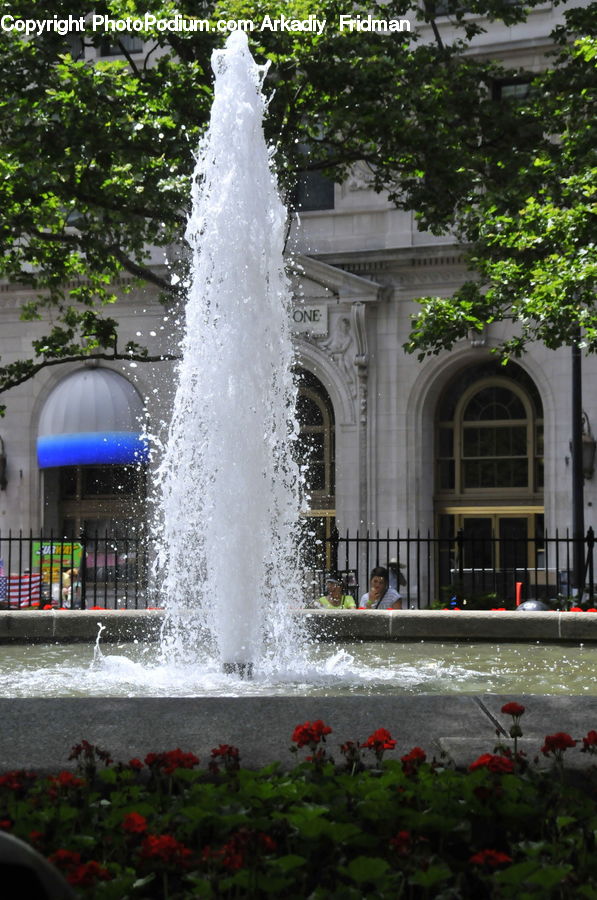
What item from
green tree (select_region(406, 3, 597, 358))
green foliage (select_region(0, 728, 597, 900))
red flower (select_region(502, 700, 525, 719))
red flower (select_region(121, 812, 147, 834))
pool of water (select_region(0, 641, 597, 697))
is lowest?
pool of water (select_region(0, 641, 597, 697))

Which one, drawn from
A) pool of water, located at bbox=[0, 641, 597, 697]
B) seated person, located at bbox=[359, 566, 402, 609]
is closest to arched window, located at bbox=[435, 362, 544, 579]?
seated person, located at bbox=[359, 566, 402, 609]

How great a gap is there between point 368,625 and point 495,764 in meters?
7.29

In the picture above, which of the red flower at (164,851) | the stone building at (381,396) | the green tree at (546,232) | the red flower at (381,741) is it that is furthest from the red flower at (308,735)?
the stone building at (381,396)

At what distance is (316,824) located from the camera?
325 cm

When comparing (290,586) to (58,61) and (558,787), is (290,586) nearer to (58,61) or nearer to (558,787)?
(558,787)

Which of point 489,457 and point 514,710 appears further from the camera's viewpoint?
point 489,457

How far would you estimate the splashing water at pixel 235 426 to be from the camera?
32.6 ft

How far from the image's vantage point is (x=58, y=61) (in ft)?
55.1

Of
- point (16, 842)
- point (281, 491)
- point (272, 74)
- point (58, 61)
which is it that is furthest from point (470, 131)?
point (16, 842)

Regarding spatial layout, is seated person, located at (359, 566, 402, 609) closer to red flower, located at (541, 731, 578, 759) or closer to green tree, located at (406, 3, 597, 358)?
green tree, located at (406, 3, 597, 358)

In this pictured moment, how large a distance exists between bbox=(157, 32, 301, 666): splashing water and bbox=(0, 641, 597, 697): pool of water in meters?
0.47

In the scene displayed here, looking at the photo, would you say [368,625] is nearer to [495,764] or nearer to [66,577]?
[495,764]

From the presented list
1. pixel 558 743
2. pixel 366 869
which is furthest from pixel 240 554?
pixel 366 869

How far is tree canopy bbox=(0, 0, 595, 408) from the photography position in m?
16.3
